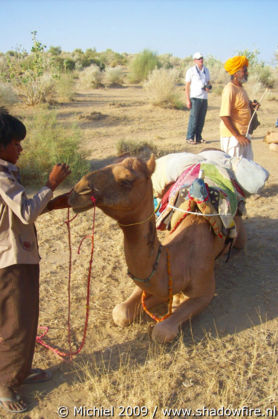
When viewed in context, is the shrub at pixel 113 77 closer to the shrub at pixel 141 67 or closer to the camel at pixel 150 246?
the shrub at pixel 141 67

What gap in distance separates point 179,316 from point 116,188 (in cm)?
167

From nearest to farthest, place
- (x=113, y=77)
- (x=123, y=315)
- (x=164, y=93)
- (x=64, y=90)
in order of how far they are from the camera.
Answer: (x=123, y=315) → (x=164, y=93) → (x=64, y=90) → (x=113, y=77)

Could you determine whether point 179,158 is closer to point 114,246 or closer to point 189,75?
point 114,246

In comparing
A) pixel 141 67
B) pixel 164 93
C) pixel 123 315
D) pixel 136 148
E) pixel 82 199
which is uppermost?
pixel 141 67

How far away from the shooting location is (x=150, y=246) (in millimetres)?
3000

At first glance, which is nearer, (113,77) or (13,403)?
(13,403)

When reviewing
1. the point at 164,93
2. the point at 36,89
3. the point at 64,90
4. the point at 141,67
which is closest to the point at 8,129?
the point at 36,89

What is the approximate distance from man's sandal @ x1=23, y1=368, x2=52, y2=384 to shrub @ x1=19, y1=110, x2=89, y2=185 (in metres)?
5.19

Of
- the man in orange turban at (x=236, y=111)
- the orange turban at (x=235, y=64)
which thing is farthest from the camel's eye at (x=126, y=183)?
the orange turban at (x=235, y=64)

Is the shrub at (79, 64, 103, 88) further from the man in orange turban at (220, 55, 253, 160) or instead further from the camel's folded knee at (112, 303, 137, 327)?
the camel's folded knee at (112, 303, 137, 327)

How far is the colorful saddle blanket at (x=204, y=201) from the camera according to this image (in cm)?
387

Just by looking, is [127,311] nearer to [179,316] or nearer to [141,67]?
[179,316]

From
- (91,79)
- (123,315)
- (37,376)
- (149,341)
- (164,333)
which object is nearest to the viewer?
(37,376)

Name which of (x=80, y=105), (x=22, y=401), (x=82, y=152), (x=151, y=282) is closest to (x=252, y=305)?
(x=151, y=282)
